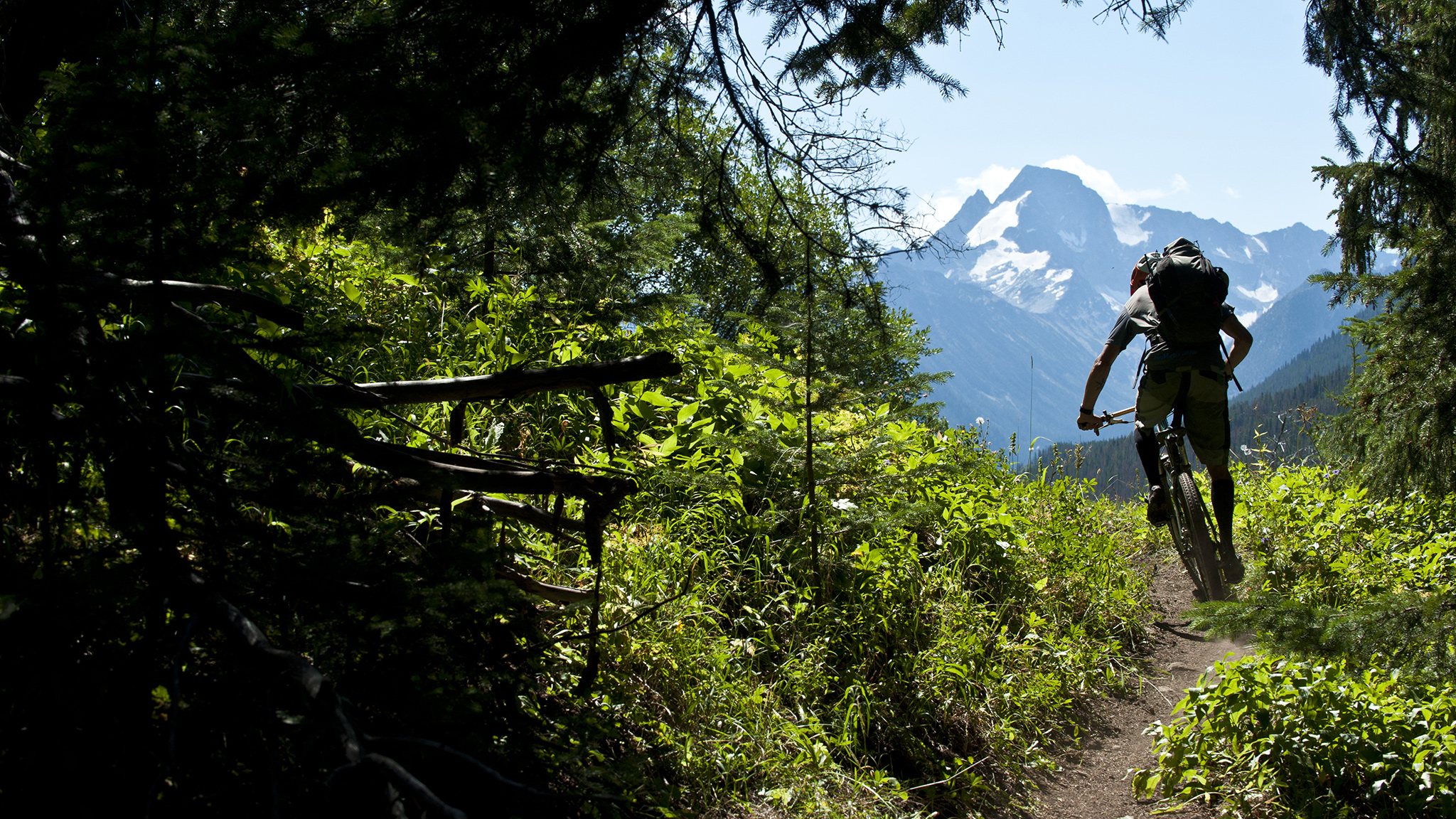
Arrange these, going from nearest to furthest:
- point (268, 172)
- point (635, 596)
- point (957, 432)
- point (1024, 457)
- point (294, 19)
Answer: point (268, 172) → point (294, 19) → point (635, 596) → point (957, 432) → point (1024, 457)

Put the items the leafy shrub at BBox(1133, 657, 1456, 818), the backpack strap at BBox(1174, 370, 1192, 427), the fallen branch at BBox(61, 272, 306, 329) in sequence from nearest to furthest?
the fallen branch at BBox(61, 272, 306, 329) → the leafy shrub at BBox(1133, 657, 1456, 818) → the backpack strap at BBox(1174, 370, 1192, 427)

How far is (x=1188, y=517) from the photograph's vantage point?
549 centimetres

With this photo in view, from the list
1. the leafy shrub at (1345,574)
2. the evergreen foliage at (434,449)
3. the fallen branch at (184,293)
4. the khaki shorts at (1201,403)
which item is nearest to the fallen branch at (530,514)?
the evergreen foliage at (434,449)

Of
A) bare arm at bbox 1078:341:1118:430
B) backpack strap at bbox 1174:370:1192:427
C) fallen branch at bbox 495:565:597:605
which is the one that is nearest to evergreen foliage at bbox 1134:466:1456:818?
fallen branch at bbox 495:565:597:605

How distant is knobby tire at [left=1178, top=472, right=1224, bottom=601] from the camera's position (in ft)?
17.4

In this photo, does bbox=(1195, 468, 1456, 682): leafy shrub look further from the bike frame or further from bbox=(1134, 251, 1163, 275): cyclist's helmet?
bbox=(1134, 251, 1163, 275): cyclist's helmet

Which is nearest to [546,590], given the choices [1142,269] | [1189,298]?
[1189,298]

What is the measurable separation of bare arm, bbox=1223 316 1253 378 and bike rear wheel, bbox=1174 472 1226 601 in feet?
2.64

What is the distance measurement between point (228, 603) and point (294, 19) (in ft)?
6.80

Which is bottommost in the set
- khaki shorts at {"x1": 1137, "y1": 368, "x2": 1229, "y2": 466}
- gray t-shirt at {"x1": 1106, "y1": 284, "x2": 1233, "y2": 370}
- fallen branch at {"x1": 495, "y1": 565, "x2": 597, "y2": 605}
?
fallen branch at {"x1": 495, "y1": 565, "x2": 597, "y2": 605}

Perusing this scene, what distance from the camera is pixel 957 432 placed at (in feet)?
21.7

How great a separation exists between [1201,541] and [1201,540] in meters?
0.01

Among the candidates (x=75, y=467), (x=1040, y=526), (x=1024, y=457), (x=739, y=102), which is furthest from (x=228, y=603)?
(x=1024, y=457)

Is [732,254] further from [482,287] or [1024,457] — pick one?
[1024,457]
